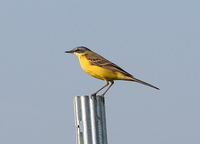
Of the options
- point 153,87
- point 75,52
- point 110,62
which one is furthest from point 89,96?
point 75,52

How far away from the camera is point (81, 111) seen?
324 inches

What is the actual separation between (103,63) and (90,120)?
24.0 feet

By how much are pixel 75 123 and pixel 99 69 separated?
683 cm

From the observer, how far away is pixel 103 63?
15.5 meters

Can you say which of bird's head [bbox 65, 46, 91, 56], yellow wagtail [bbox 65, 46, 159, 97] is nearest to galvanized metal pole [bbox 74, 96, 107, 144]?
yellow wagtail [bbox 65, 46, 159, 97]

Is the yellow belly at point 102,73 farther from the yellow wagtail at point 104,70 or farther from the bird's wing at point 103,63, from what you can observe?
the bird's wing at point 103,63

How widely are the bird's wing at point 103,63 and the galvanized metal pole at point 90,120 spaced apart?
6643mm

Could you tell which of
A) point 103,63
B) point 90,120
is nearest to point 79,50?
point 103,63

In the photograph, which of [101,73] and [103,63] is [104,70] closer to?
[101,73]

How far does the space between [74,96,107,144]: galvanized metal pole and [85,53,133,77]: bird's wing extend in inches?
262

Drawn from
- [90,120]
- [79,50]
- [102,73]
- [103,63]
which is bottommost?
[90,120]

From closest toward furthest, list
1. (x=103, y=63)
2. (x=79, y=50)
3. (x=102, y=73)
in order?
1. (x=102, y=73)
2. (x=103, y=63)
3. (x=79, y=50)

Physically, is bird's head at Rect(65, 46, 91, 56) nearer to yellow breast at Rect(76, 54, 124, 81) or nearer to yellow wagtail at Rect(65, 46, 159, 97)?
yellow wagtail at Rect(65, 46, 159, 97)

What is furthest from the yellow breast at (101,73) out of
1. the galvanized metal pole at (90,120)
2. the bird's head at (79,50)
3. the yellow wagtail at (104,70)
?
the galvanized metal pole at (90,120)
